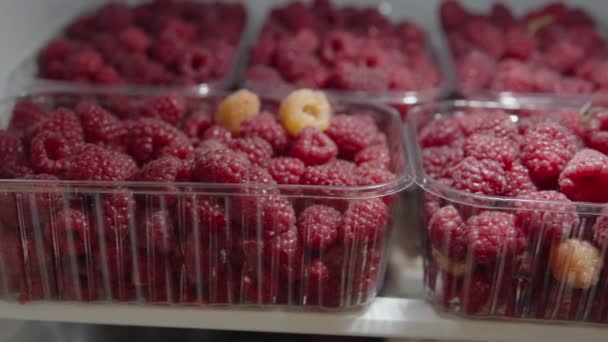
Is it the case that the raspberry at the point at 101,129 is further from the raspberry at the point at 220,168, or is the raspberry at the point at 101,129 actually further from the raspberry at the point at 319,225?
the raspberry at the point at 319,225

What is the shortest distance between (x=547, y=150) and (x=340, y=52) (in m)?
0.65

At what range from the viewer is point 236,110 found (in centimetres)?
109

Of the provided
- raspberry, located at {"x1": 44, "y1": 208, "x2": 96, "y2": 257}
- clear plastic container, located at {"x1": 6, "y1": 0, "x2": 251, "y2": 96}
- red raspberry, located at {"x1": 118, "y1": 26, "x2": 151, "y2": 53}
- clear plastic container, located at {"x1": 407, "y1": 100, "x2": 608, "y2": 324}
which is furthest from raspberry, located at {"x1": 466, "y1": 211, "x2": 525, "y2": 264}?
red raspberry, located at {"x1": 118, "y1": 26, "x2": 151, "y2": 53}

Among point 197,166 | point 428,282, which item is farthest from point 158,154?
point 428,282

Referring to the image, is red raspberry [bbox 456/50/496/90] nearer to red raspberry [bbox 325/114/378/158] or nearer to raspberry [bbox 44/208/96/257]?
red raspberry [bbox 325/114/378/158]

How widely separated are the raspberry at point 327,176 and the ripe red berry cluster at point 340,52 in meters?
0.45

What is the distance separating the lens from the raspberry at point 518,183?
874 mm

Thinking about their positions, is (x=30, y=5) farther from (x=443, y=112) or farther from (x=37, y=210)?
(x=443, y=112)

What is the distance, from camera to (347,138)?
3.37 feet

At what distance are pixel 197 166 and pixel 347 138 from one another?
0.28m

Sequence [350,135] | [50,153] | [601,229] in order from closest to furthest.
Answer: [601,229] → [50,153] → [350,135]

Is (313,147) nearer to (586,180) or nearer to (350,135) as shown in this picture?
Result: (350,135)

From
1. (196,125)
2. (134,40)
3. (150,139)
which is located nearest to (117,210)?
(150,139)

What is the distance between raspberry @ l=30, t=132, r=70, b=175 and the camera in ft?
2.93
